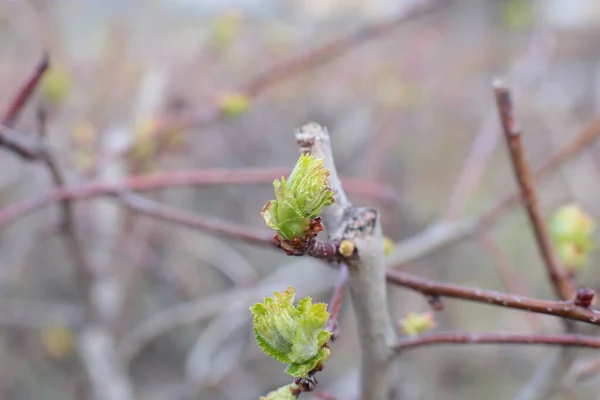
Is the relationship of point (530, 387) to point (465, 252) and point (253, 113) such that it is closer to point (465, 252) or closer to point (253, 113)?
point (465, 252)

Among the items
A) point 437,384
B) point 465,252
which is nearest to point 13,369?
point 437,384

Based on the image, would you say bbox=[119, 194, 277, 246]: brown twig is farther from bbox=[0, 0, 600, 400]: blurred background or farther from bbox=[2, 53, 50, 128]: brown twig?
bbox=[0, 0, 600, 400]: blurred background

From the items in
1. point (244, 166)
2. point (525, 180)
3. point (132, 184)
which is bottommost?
point (525, 180)

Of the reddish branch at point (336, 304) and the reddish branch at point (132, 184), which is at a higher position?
the reddish branch at point (132, 184)

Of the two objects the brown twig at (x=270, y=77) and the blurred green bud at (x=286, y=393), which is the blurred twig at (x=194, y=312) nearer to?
the brown twig at (x=270, y=77)

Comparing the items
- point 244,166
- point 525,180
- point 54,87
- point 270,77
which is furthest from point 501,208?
point 244,166

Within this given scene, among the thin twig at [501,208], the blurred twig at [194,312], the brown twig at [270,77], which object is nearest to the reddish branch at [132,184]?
the brown twig at [270,77]

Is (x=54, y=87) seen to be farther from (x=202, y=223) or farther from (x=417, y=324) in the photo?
(x=417, y=324)
